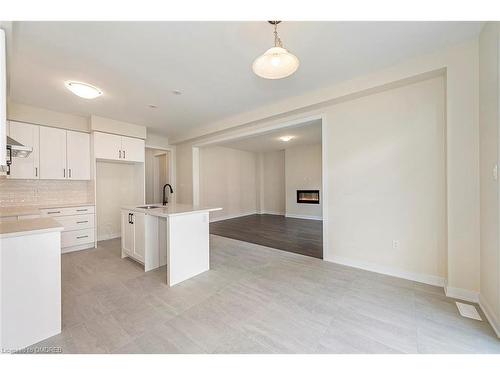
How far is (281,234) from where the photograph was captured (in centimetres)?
488

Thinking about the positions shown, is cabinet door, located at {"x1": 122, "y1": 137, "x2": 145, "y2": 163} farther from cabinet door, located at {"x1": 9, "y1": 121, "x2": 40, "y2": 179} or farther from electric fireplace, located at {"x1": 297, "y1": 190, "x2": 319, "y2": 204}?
electric fireplace, located at {"x1": 297, "y1": 190, "x2": 319, "y2": 204}

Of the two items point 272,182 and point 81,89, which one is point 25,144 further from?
point 272,182

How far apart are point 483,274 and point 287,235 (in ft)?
10.4

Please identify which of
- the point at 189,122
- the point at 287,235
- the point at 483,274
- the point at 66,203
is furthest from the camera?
the point at 287,235

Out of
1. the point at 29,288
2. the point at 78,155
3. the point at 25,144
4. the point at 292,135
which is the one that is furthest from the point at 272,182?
the point at 29,288

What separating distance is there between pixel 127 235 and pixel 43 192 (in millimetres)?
2173

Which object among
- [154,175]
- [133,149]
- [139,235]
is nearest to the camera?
[139,235]

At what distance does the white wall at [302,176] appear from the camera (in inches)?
273

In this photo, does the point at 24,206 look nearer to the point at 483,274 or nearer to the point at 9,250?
the point at 9,250

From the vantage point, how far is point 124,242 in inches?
131

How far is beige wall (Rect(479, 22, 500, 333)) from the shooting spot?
1.65 meters

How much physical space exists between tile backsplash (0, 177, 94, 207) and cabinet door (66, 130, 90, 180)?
0.27 meters
